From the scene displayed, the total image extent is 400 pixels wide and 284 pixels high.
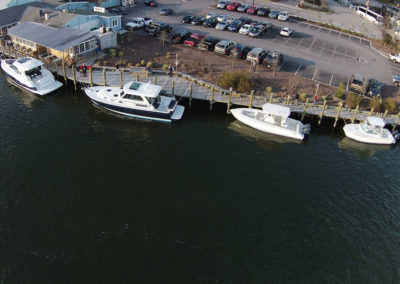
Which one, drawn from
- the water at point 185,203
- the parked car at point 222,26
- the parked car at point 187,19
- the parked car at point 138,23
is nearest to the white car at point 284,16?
the parked car at point 222,26

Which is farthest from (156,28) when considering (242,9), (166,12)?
(242,9)

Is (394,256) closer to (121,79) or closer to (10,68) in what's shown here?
(121,79)

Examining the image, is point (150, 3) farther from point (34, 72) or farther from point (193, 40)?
point (34, 72)

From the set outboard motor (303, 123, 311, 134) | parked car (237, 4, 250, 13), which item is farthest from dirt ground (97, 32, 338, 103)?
parked car (237, 4, 250, 13)

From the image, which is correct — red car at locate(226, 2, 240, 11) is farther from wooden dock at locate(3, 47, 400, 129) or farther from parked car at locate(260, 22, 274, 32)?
wooden dock at locate(3, 47, 400, 129)

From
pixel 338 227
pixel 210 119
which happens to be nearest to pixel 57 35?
pixel 210 119

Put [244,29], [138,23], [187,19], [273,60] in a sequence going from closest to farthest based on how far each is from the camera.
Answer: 1. [273,60]
2. [138,23]
3. [244,29]
4. [187,19]
